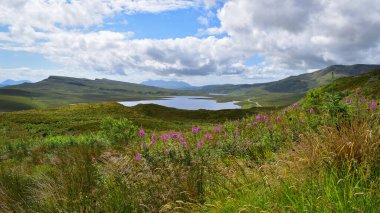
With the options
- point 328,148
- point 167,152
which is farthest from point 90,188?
point 328,148

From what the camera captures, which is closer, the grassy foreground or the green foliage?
the grassy foreground

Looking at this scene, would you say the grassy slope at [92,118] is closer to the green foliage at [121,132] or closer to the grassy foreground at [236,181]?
the green foliage at [121,132]

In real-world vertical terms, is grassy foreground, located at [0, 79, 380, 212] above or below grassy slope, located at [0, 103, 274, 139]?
above

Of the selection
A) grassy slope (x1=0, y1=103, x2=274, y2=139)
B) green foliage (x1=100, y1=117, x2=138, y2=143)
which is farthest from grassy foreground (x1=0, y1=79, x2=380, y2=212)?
grassy slope (x1=0, y1=103, x2=274, y2=139)

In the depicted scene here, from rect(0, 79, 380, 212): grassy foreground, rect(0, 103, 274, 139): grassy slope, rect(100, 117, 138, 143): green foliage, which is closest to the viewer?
rect(0, 79, 380, 212): grassy foreground

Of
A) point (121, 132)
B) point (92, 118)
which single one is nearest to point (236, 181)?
point (121, 132)

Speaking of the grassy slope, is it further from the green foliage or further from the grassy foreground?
the grassy foreground

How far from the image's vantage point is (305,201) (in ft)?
10.8

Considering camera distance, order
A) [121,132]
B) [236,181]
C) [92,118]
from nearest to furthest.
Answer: [236,181] < [121,132] < [92,118]

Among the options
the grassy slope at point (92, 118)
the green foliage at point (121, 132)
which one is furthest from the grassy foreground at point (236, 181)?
the grassy slope at point (92, 118)

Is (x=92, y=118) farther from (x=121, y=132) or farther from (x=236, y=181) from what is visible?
(x=236, y=181)

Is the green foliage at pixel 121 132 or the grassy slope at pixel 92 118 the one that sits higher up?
the green foliage at pixel 121 132

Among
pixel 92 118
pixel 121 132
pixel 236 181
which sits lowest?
pixel 92 118

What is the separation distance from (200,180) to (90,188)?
1.88 meters
